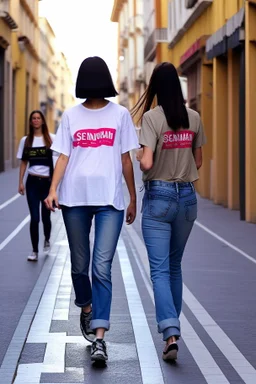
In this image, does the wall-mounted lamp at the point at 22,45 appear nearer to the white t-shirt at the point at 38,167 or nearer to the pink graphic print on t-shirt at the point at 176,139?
the white t-shirt at the point at 38,167

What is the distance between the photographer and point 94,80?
7.41m

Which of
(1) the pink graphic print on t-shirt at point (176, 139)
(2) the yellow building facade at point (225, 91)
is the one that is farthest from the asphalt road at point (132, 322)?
(2) the yellow building facade at point (225, 91)

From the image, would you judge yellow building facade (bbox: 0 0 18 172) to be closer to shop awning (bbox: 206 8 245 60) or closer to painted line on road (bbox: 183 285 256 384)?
shop awning (bbox: 206 8 245 60)

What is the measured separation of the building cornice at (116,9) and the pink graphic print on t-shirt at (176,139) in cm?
7966

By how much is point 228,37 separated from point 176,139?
1606cm

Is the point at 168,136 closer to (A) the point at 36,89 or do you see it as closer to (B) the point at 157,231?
Result: (B) the point at 157,231

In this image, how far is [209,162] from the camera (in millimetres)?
30266

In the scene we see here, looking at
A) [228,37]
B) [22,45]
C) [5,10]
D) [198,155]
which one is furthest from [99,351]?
[22,45]

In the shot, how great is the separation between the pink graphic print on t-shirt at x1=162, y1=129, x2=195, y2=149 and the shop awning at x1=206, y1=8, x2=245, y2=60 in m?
14.2

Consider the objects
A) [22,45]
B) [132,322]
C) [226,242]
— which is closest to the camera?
[132,322]

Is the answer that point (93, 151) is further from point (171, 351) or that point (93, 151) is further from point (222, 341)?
point (222, 341)

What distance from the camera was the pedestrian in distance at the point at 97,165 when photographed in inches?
291

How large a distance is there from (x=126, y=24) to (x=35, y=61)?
9.79 m

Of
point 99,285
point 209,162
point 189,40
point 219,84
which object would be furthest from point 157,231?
point 189,40
